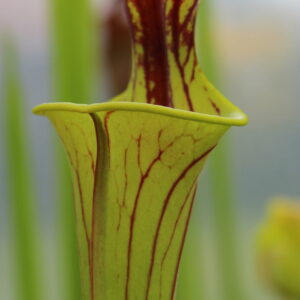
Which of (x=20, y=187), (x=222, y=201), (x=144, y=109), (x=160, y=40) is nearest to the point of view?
(x=144, y=109)

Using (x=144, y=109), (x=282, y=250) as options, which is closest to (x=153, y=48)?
(x=144, y=109)

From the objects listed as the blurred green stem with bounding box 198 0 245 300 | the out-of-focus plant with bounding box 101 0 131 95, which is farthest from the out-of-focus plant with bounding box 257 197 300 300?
the out-of-focus plant with bounding box 101 0 131 95

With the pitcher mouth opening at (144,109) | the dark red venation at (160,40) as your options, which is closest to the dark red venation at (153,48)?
the dark red venation at (160,40)

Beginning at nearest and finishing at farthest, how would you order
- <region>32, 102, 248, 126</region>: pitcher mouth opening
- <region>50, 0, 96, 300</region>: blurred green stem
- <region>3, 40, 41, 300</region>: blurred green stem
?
<region>32, 102, 248, 126</region>: pitcher mouth opening → <region>50, 0, 96, 300</region>: blurred green stem → <region>3, 40, 41, 300</region>: blurred green stem

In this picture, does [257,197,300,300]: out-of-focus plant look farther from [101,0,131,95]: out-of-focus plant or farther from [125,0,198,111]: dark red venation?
[125,0,198,111]: dark red venation

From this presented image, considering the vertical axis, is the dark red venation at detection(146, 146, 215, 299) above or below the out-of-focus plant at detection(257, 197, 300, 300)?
above

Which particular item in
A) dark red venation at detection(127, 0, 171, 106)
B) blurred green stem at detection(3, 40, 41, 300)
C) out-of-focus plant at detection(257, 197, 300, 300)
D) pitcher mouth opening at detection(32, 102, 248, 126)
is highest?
dark red venation at detection(127, 0, 171, 106)

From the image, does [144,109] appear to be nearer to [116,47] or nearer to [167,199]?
[167,199]
